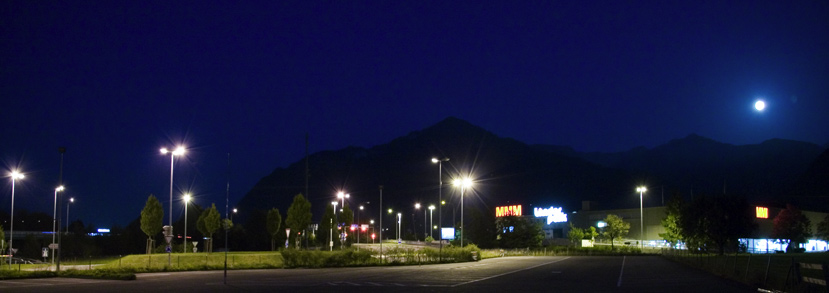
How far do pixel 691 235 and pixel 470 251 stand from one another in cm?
2939

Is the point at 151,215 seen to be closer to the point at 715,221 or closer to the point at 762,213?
the point at 715,221

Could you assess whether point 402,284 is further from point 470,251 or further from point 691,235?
point 691,235

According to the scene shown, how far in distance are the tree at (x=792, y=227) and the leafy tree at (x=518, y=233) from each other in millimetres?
31767

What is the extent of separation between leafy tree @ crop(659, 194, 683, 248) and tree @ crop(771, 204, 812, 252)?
21419mm

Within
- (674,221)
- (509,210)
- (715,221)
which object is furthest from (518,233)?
(715,221)

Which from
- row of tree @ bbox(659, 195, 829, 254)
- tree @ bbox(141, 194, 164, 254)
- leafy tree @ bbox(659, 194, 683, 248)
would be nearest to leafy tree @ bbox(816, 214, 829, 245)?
row of tree @ bbox(659, 195, 829, 254)

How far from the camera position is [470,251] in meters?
50.3

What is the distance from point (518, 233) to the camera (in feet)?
274

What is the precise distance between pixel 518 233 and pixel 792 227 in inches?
1419

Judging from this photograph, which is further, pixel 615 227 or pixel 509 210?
pixel 509 210

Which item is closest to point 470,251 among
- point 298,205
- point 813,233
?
point 298,205

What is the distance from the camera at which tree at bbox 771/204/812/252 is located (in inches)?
3364

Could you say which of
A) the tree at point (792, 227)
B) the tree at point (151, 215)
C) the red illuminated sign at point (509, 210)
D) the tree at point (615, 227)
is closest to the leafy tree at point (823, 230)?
the tree at point (792, 227)

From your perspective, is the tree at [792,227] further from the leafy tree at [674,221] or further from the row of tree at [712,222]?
the leafy tree at [674,221]
